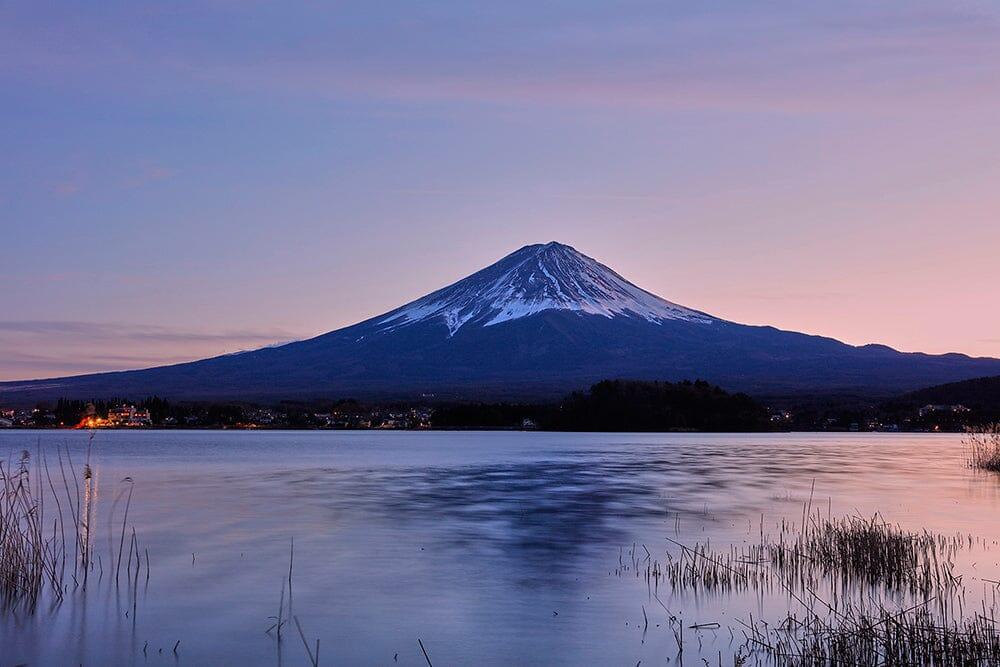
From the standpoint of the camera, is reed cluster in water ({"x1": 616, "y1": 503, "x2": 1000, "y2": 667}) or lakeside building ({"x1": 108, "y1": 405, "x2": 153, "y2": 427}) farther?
lakeside building ({"x1": 108, "y1": 405, "x2": 153, "y2": 427})

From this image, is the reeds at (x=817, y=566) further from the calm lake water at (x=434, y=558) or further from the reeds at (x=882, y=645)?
the reeds at (x=882, y=645)

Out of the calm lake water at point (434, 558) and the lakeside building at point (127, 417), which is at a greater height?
the lakeside building at point (127, 417)

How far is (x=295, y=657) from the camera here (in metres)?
10.2

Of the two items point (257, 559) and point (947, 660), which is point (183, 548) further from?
point (947, 660)

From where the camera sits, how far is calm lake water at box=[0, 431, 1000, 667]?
10609 mm

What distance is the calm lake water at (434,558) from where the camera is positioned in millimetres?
10609

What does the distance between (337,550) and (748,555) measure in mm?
6526

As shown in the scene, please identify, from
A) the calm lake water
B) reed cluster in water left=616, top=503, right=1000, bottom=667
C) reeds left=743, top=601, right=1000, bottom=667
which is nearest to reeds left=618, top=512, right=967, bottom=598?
reed cluster in water left=616, top=503, right=1000, bottom=667

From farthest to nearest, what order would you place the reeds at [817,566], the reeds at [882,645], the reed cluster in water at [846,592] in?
1. the reeds at [817,566]
2. the reed cluster in water at [846,592]
3. the reeds at [882,645]

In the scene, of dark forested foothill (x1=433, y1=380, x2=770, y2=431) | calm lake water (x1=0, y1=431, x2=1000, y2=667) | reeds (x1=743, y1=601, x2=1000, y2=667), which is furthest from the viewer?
dark forested foothill (x1=433, y1=380, x2=770, y2=431)

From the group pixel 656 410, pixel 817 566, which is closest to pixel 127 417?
pixel 656 410

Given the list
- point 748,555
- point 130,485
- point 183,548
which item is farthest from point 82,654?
point 130,485

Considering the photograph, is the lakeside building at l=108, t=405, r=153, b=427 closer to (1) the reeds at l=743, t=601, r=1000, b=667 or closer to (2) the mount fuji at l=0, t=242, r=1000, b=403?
(2) the mount fuji at l=0, t=242, r=1000, b=403

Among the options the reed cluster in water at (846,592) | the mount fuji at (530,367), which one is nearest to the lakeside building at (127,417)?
the mount fuji at (530,367)
